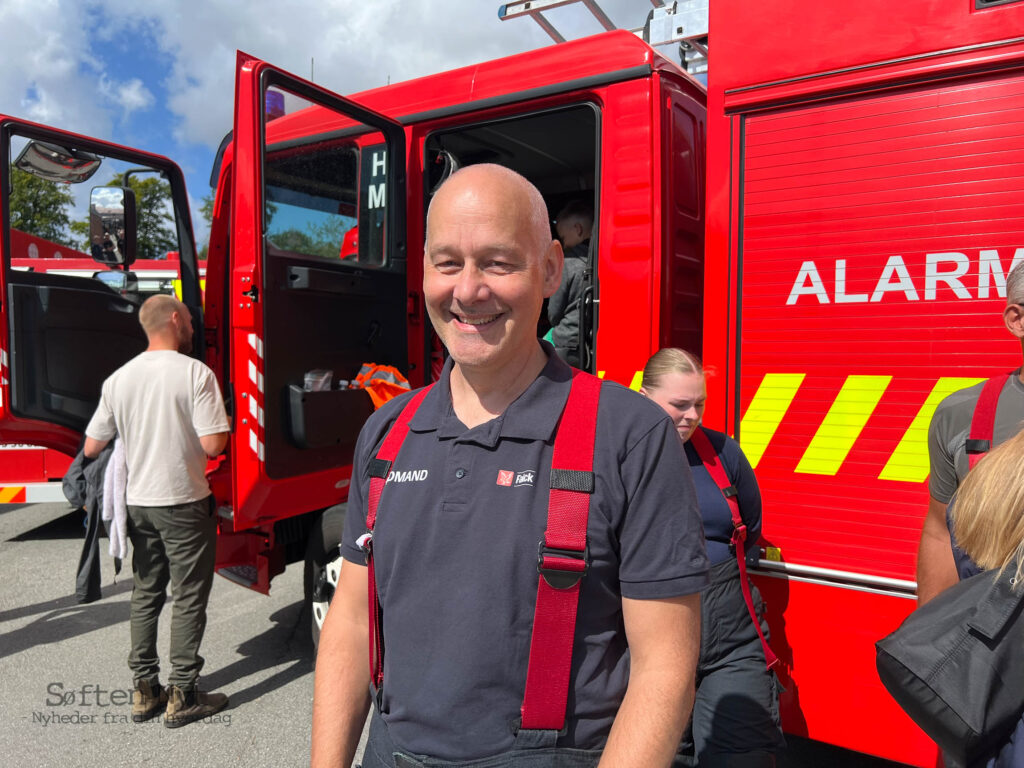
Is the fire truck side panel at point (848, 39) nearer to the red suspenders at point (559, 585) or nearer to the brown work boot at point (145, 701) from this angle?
the red suspenders at point (559, 585)

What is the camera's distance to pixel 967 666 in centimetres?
114

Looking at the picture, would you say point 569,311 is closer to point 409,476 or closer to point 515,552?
point 409,476

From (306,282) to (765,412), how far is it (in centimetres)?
185

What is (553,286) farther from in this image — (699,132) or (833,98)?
(699,132)

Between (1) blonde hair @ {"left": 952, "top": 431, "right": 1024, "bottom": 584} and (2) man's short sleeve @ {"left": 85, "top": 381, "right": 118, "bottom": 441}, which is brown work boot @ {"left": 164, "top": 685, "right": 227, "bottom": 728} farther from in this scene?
(1) blonde hair @ {"left": 952, "top": 431, "right": 1024, "bottom": 584}

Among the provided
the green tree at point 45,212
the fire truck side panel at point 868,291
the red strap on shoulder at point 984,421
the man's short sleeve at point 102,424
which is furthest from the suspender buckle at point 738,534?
the green tree at point 45,212

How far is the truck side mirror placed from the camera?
3865mm

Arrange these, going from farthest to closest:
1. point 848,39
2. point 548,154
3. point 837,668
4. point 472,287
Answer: point 548,154
point 837,668
point 848,39
point 472,287

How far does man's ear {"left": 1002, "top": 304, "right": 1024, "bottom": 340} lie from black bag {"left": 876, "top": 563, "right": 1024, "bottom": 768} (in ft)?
3.02

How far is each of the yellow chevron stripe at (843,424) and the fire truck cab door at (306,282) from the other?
6.17 ft

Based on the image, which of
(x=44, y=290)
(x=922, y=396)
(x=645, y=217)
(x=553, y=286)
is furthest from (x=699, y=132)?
(x=44, y=290)

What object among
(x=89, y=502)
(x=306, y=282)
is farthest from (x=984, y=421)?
(x=89, y=502)

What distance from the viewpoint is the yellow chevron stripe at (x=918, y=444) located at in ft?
6.99

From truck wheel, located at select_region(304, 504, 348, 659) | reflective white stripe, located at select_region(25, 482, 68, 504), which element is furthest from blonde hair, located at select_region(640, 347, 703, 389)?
reflective white stripe, located at select_region(25, 482, 68, 504)
